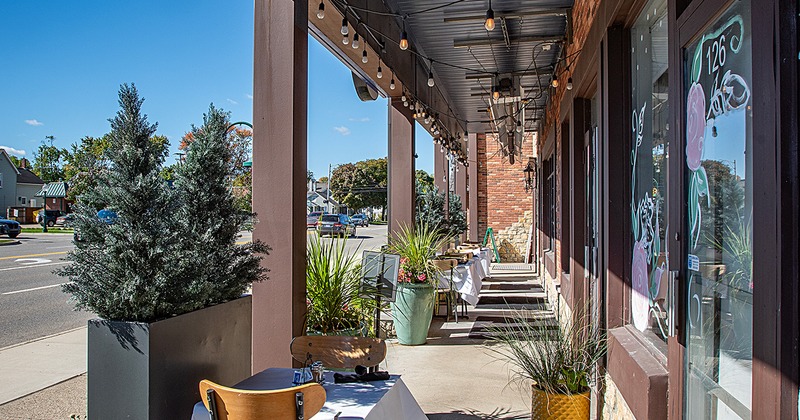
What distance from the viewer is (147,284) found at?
232 cm

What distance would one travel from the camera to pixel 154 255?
237 cm

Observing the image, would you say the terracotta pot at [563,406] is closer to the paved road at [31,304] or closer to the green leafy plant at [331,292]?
the green leafy plant at [331,292]

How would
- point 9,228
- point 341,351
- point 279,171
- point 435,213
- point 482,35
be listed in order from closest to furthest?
point 341,351
point 279,171
point 482,35
point 435,213
point 9,228

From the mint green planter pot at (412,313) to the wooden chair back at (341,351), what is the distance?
10.2 ft

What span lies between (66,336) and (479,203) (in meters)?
12.2

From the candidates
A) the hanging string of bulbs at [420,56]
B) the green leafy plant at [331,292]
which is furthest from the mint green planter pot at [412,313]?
the hanging string of bulbs at [420,56]

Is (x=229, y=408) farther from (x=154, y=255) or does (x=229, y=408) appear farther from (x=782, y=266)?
(x=782, y=266)

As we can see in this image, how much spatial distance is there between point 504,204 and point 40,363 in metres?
13.3

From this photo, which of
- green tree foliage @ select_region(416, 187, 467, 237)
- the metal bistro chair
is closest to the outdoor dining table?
the metal bistro chair

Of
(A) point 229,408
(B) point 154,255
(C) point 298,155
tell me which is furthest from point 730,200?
(C) point 298,155

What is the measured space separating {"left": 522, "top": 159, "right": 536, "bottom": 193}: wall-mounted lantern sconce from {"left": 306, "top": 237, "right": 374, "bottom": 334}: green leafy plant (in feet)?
36.1

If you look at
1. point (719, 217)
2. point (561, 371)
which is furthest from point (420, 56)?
point (719, 217)

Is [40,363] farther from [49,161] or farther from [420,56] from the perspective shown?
[49,161]

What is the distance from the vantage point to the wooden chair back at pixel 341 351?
3082 mm
